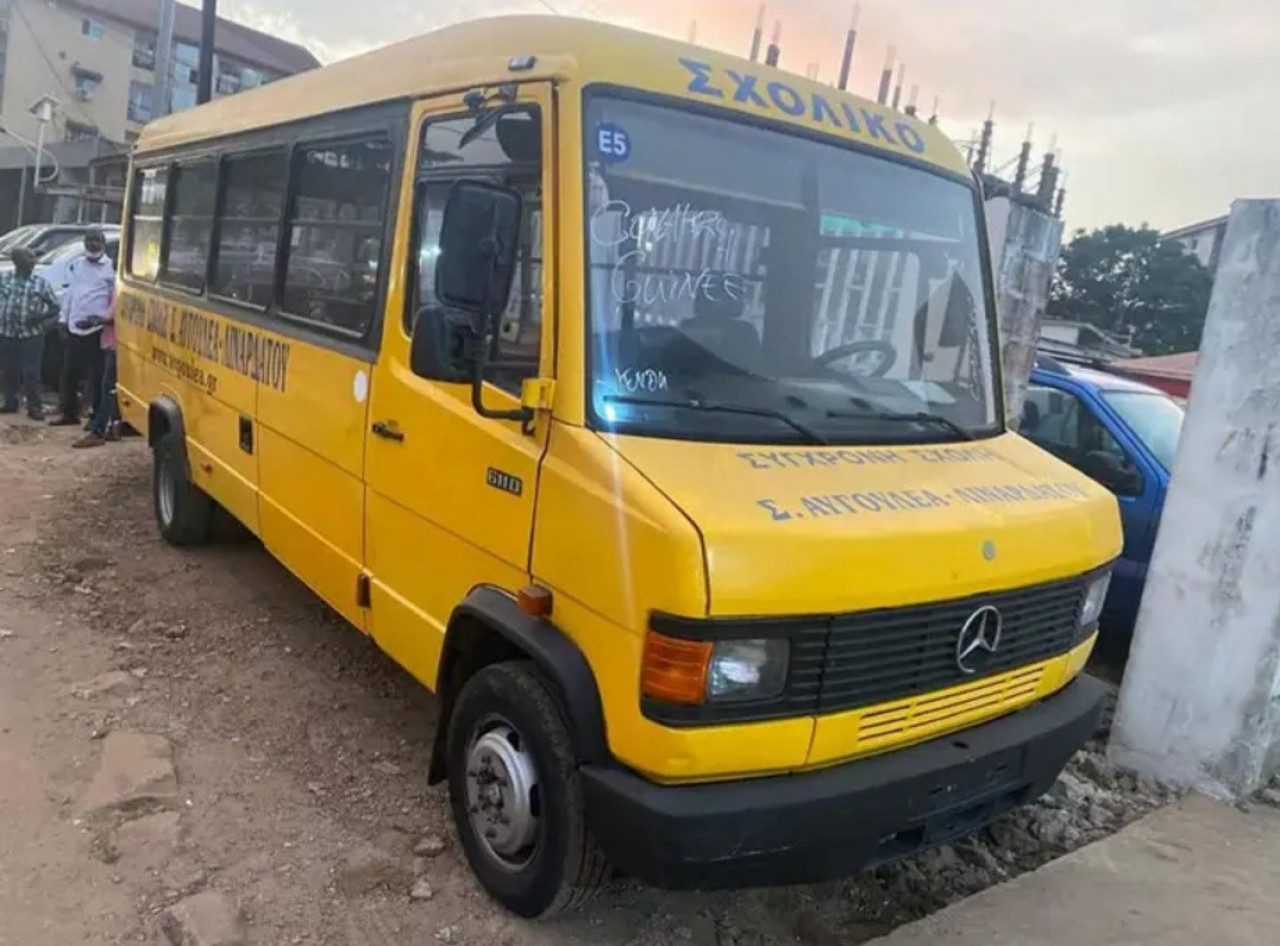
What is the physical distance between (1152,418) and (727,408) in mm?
4721

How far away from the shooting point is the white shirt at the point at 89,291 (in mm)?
9836

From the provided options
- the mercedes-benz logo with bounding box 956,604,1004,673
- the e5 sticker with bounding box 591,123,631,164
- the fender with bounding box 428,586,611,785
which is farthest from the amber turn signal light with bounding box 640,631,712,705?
the e5 sticker with bounding box 591,123,631,164

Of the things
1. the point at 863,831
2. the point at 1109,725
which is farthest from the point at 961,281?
the point at 1109,725

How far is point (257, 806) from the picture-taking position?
3.90 metres

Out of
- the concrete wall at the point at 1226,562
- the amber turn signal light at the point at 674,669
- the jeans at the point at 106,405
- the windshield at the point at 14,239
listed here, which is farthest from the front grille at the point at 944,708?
the windshield at the point at 14,239

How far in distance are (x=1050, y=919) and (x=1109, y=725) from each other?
2186mm

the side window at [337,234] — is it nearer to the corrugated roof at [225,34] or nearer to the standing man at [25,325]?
the standing man at [25,325]

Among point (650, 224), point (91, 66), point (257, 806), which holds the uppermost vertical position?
point (91, 66)

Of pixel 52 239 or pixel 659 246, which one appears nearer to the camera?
pixel 659 246

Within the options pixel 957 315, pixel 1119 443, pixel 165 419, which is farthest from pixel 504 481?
pixel 1119 443

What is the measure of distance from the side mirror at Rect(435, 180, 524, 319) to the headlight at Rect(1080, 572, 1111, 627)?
2126 millimetres

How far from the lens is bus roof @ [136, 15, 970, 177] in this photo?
3.21 metres

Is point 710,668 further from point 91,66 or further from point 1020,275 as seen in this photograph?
point 91,66

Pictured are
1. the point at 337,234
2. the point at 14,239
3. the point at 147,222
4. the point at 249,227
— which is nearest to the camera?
the point at 337,234
